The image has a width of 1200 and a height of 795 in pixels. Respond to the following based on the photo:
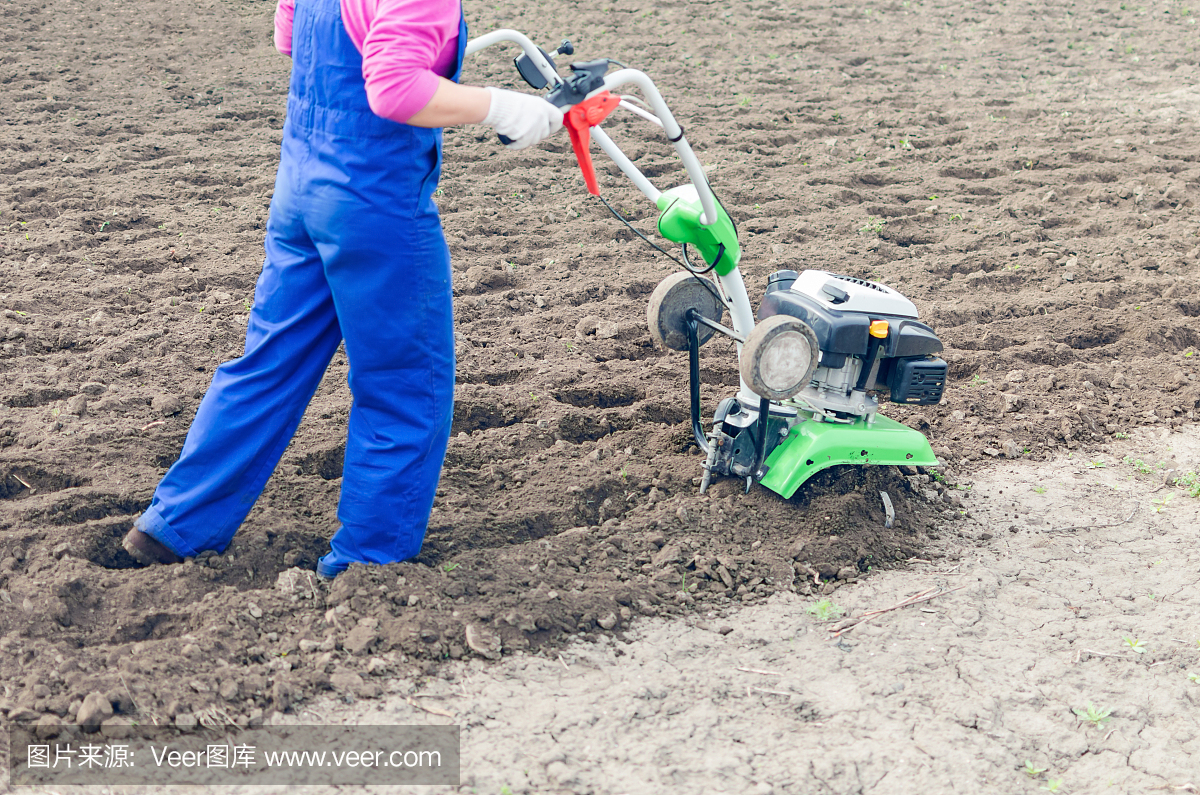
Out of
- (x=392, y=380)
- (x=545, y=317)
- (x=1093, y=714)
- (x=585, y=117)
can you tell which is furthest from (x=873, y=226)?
(x=392, y=380)

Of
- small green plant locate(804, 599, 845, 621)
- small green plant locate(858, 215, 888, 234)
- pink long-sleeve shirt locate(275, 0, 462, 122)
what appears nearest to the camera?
pink long-sleeve shirt locate(275, 0, 462, 122)

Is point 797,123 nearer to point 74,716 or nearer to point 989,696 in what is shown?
point 989,696

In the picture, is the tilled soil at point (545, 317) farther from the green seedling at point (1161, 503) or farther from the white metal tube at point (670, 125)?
the white metal tube at point (670, 125)

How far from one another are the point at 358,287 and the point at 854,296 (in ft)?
5.00

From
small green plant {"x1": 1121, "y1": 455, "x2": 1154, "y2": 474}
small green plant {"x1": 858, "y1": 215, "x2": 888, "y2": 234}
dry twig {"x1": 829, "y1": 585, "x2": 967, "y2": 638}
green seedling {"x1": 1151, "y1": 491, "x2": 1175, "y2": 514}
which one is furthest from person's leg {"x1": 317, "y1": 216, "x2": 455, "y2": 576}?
small green plant {"x1": 858, "y1": 215, "x2": 888, "y2": 234}

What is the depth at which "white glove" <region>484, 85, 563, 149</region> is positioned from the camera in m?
2.50

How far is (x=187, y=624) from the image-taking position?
107 inches

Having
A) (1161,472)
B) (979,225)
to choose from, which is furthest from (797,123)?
(1161,472)

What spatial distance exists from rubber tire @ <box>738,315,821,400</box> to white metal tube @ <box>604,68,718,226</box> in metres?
0.37

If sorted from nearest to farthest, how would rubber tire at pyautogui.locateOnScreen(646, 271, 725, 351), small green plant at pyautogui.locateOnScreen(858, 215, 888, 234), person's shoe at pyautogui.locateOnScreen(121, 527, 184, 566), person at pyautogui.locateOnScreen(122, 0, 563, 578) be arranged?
person at pyautogui.locateOnScreen(122, 0, 563, 578) → person's shoe at pyautogui.locateOnScreen(121, 527, 184, 566) → rubber tire at pyautogui.locateOnScreen(646, 271, 725, 351) → small green plant at pyautogui.locateOnScreen(858, 215, 888, 234)

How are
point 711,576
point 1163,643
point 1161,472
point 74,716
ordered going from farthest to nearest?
point 1161,472, point 711,576, point 1163,643, point 74,716

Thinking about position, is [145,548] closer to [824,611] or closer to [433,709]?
[433,709]

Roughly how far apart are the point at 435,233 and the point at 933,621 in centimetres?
176

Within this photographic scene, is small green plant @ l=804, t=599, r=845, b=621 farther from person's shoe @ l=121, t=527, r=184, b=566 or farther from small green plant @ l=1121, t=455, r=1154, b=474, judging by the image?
person's shoe @ l=121, t=527, r=184, b=566
